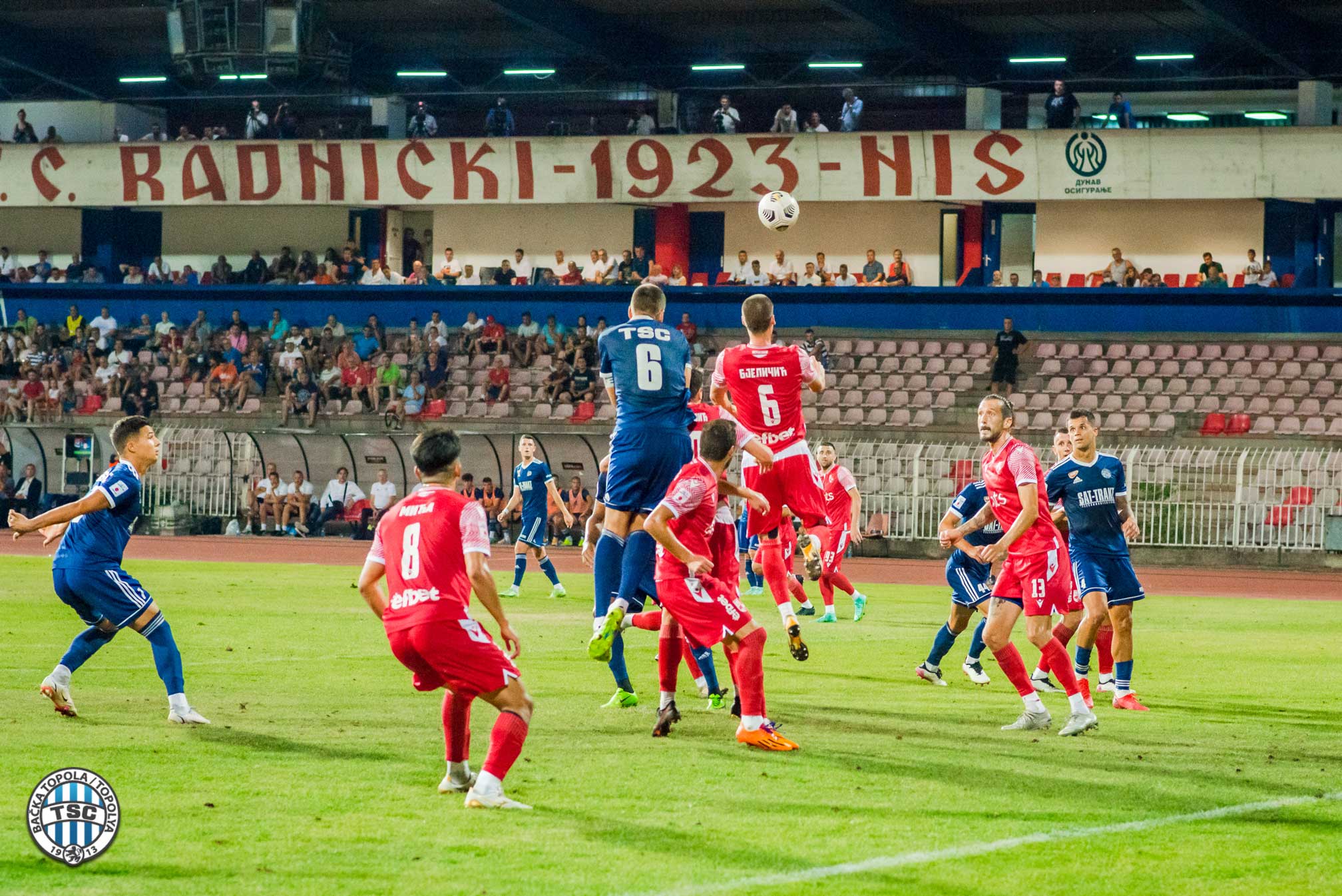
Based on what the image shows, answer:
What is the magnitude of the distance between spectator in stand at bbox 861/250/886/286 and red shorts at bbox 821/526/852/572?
18.8 meters

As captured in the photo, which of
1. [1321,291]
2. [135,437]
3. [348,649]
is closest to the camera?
[135,437]

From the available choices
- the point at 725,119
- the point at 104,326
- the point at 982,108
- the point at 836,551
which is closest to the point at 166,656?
the point at 836,551

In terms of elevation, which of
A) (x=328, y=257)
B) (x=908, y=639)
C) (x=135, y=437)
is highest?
(x=328, y=257)

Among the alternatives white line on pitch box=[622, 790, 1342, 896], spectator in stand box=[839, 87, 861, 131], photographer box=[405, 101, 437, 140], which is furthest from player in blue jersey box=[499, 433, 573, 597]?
photographer box=[405, 101, 437, 140]

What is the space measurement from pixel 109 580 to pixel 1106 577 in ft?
23.0

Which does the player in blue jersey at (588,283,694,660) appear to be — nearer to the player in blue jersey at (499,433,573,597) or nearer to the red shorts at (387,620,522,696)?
the red shorts at (387,620,522,696)

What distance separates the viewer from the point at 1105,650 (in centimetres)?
1271

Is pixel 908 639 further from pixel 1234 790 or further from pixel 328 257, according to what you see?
pixel 328 257

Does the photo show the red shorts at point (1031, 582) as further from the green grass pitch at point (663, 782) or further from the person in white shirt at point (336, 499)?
the person in white shirt at point (336, 499)

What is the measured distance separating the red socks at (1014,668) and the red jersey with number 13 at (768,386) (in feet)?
9.66

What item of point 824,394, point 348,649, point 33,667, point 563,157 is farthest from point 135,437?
point 563,157

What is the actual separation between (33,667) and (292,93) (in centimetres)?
3342

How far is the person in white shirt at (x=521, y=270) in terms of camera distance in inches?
1646

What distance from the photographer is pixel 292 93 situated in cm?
4447
